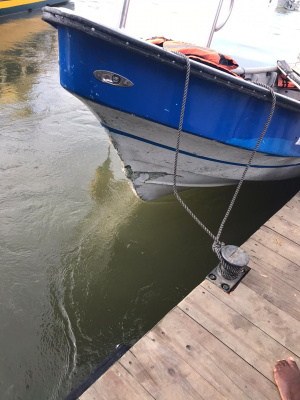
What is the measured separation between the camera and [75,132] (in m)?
5.73

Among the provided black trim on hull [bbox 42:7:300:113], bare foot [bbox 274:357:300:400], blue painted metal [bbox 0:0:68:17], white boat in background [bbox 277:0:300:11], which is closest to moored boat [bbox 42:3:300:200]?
black trim on hull [bbox 42:7:300:113]

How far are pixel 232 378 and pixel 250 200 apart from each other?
3.26 metres

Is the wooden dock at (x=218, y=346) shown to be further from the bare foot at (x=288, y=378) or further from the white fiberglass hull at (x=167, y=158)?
the white fiberglass hull at (x=167, y=158)

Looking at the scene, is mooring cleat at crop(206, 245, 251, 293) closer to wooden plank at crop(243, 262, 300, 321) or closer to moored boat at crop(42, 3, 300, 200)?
wooden plank at crop(243, 262, 300, 321)

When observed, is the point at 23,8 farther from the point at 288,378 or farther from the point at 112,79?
the point at 288,378

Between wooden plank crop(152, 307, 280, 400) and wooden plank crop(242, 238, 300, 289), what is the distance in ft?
3.02

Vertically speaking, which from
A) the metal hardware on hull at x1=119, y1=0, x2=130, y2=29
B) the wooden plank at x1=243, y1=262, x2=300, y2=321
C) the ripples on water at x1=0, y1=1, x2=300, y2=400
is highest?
the metal hardware on hull at x1=119, y1=0, x2=130, y2=29

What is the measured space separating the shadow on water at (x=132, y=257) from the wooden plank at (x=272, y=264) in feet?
2.60

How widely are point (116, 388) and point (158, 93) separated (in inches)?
88.6

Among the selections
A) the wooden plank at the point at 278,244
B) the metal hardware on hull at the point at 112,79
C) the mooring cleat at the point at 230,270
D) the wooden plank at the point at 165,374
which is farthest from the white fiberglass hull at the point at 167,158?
the wooden plank at the point at 165,374

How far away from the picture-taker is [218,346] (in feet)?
6.97

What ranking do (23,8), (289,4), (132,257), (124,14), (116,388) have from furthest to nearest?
(289,4) → (23,8) → (124,14) → (132,257) → (116,388)

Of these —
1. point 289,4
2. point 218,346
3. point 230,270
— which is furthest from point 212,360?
point 289,4

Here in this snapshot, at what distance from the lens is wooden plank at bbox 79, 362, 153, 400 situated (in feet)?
5.84
